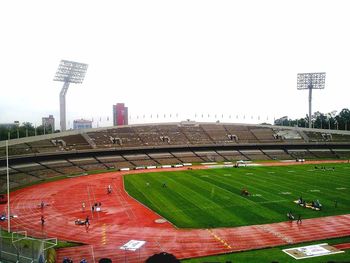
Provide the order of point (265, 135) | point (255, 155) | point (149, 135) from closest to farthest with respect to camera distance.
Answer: point (255, 155) → point (149, 135) → point (265, 135)

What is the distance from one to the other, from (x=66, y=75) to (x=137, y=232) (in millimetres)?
62557

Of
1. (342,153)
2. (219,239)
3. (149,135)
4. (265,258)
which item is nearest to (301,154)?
(342,153)

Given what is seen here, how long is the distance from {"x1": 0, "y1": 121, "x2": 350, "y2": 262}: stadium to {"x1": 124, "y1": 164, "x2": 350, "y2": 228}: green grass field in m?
0.14

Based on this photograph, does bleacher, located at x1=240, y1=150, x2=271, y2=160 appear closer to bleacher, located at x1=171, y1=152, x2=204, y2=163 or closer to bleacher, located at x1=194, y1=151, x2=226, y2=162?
bleacher, located at x1=194, y1=151, x2=226, y2=162

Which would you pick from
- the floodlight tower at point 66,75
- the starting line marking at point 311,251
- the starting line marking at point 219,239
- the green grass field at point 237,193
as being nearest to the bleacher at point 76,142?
the floodlight tower at point 66,75

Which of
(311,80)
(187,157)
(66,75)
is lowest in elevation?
(187,157)

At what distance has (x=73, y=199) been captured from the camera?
1816 inches

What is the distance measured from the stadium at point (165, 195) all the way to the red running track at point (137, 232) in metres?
0.09

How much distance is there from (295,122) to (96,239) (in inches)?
6071

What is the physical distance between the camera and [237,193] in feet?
148

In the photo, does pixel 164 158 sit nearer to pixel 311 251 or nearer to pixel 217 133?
pixel 217 133

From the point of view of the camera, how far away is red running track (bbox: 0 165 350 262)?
2639 cm

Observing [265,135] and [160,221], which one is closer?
[160,221]

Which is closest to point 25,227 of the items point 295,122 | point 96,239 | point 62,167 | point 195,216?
point 96,239
